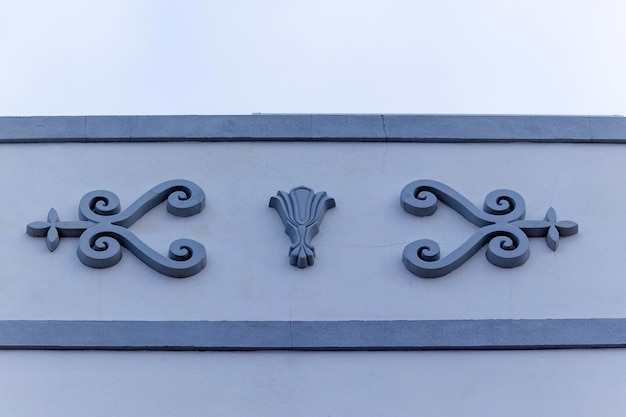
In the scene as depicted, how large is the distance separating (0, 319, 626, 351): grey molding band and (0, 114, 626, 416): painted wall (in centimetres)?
4

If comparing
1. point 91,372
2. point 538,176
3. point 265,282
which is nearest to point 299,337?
point 265,282

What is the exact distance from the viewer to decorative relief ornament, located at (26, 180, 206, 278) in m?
7.98

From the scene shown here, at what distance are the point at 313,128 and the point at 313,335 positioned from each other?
3.93 ft

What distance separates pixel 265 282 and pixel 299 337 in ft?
1.19

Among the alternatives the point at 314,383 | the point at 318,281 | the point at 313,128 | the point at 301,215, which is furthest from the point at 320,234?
the point at 314,383

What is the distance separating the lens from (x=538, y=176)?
8.38 metres

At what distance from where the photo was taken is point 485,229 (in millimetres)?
8125

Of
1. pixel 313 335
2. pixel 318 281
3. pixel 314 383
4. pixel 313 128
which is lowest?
pixel 314 383

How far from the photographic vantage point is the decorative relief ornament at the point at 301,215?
7992 millimetres

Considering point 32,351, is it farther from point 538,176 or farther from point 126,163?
point 538,176

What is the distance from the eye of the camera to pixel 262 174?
8352mm

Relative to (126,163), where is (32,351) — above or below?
below

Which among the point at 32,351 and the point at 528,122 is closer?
the point at 32,351

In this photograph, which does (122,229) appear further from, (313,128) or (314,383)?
(314,383)
